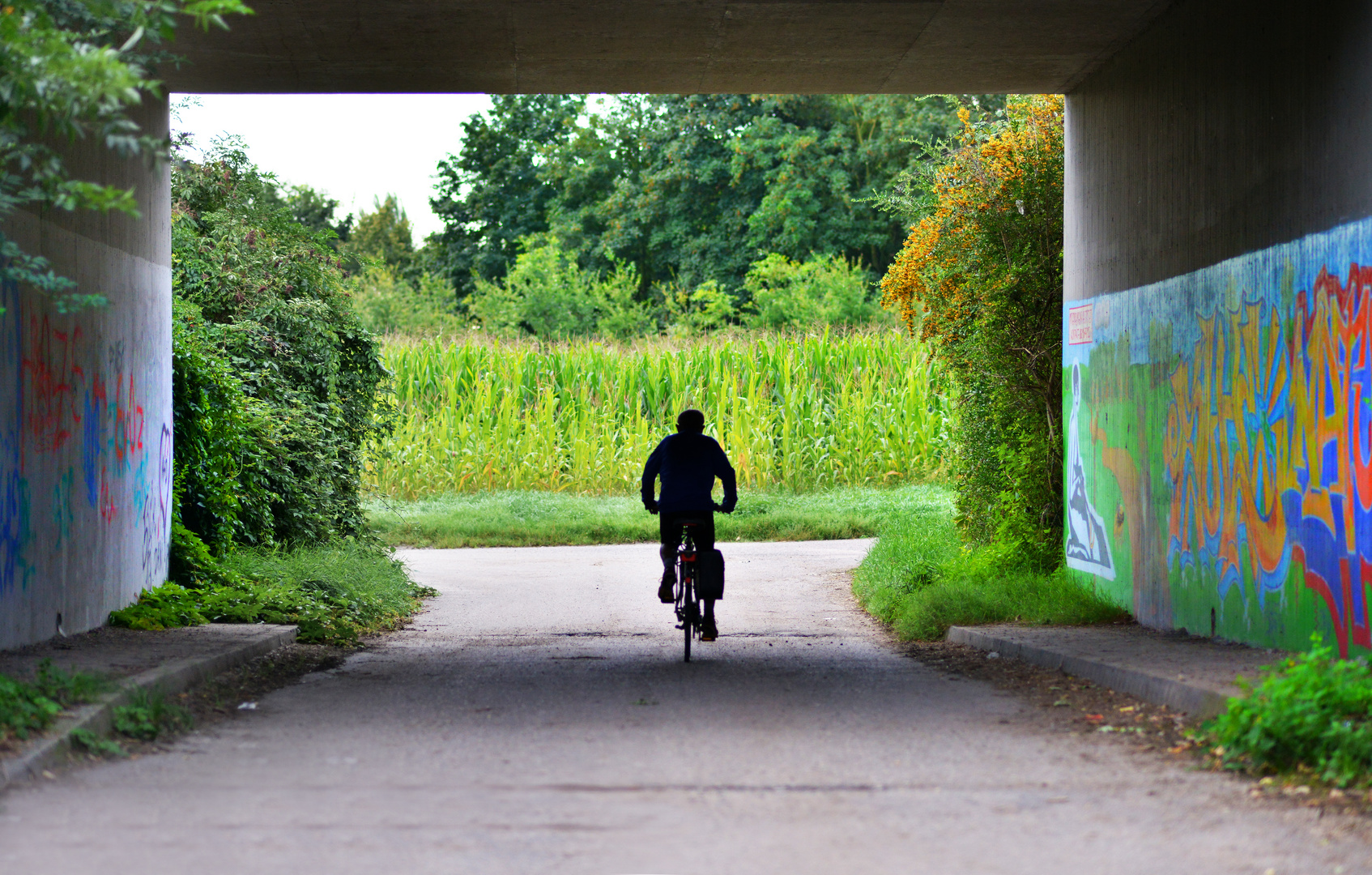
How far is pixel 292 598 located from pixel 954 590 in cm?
579

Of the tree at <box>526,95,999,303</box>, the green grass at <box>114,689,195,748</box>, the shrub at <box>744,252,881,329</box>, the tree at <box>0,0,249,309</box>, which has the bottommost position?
the green grass at <box>114,689,195,748</box>

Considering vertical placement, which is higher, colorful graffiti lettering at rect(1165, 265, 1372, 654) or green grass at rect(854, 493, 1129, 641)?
colorful graffiti lettering at rect(1165, 265, 1372, 654)

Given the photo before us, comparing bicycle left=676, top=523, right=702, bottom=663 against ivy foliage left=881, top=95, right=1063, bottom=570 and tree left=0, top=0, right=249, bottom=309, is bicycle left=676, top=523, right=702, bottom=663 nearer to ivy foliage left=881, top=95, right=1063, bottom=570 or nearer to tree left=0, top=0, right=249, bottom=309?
ivy foliage left=881, top=95, right=1063, bottom=570

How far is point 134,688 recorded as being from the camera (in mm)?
7680

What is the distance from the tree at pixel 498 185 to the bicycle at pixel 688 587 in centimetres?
4140

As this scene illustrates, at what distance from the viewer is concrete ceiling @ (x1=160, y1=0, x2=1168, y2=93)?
10719 millimetres

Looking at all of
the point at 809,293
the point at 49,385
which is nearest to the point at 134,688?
the point at 49,385

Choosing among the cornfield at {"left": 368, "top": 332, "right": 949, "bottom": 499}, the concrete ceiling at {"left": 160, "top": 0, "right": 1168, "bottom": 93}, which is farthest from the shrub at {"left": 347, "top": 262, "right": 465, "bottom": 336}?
the concrete ceiling at {"left": 160, "top": 0, "right": 1168, "bottom": 93}

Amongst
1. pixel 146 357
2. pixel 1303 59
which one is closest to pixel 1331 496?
pixel 1303 59

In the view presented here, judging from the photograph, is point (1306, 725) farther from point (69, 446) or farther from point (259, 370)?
point (259, 370)

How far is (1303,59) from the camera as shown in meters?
8.75

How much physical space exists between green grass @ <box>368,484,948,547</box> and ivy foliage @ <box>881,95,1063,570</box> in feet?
22.5

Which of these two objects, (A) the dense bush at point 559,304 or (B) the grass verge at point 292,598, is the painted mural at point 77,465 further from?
(A) the dense bush at point 559,304

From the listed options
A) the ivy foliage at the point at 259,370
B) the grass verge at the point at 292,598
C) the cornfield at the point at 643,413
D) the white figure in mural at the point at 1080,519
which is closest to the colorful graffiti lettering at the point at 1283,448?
the white figure in mural at the point at 1080,519
